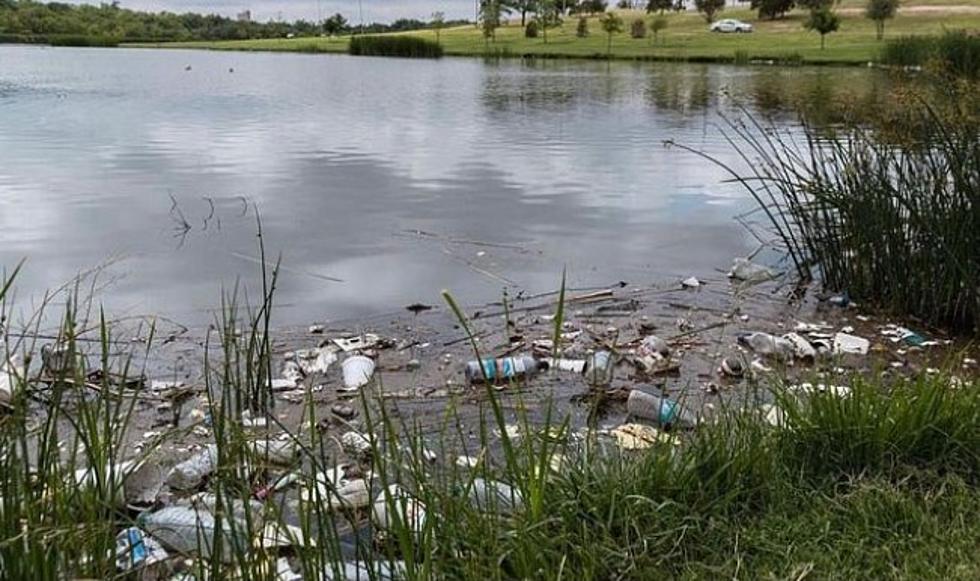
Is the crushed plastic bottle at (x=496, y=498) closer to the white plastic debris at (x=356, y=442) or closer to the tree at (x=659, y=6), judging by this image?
the white plastic debris at (x=356, y=442)

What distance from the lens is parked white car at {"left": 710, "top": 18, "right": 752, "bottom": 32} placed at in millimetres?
68562

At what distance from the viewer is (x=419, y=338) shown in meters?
5.74

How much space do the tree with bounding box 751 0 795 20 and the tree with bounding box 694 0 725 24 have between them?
3.49 meters

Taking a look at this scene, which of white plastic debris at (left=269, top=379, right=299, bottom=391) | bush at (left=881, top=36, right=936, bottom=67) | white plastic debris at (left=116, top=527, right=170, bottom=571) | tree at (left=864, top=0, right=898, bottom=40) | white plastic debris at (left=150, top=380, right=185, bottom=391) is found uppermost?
tree at (left=864, top=0, right=898, bottom=40)

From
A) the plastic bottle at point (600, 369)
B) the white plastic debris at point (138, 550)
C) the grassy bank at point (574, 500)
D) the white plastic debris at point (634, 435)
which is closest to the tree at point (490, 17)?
the plastic bottle at point (600, 369)

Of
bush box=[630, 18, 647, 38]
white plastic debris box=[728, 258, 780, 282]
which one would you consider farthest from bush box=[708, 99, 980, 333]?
bush box=[630, 18, 647, 38]

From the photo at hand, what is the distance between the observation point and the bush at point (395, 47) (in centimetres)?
5825

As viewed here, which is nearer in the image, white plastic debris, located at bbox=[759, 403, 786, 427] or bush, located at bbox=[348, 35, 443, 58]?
white plastic debris, located at bbox=[759, 403, 786, 427]

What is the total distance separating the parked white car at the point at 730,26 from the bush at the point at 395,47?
22.2 m

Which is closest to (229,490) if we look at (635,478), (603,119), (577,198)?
(635,478)

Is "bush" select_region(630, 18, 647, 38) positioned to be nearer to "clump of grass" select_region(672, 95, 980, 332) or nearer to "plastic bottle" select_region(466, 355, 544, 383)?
"clump of grass" select_region(672, 95, 980, 332)

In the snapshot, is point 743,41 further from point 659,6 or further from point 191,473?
point 191,473

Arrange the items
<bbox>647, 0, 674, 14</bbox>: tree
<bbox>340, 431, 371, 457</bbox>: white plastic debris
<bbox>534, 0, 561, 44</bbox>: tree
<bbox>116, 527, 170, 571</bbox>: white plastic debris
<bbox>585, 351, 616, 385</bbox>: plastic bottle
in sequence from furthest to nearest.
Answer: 1. <bbox>647, 0, 674, 14</bbox>: tree
2. <bbox>534, 0, 561, 44</bbox>: tree
3. <bbox>585, 351, 616, 385</bbox>: plastic bottle
4. <bbox>340, 431, 371, 457</bbox>: white plastic debris
5. <bbox>116, 527, 170, 571</bbox>: white plastic debris

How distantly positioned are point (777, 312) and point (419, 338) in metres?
2.41
